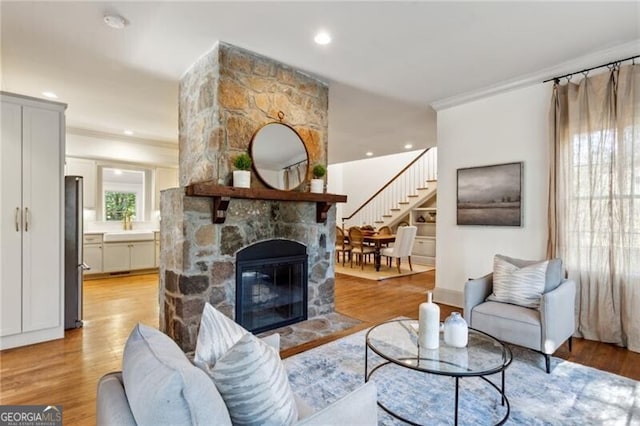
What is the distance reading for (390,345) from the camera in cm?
204

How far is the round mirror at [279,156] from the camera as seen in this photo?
129 inches

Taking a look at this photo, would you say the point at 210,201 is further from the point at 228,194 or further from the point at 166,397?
the point at 166,397

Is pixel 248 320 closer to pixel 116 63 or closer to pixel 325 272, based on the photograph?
pixel 325 272

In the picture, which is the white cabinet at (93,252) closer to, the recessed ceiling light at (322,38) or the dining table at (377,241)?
the dining table at (377,241)

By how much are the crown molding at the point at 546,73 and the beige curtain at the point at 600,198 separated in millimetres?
139

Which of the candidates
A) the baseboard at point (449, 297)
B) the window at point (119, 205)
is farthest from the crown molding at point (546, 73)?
the window at point (119, 205)

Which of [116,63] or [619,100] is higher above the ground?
[116,63]

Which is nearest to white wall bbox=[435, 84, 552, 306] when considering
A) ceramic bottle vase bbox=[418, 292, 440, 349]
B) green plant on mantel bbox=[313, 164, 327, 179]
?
green plant on mantel bbox=[313, 164, 327, 179]

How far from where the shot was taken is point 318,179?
3.67 meters

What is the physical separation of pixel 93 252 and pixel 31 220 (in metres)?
3.17

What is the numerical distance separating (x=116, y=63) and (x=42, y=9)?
87 centimetres

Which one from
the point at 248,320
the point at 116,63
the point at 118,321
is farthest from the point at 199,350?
the point at 116,63

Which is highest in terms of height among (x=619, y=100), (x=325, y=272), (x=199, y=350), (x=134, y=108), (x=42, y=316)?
(x=134, y=108)

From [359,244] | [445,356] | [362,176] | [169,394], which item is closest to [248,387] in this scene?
[169,394]
